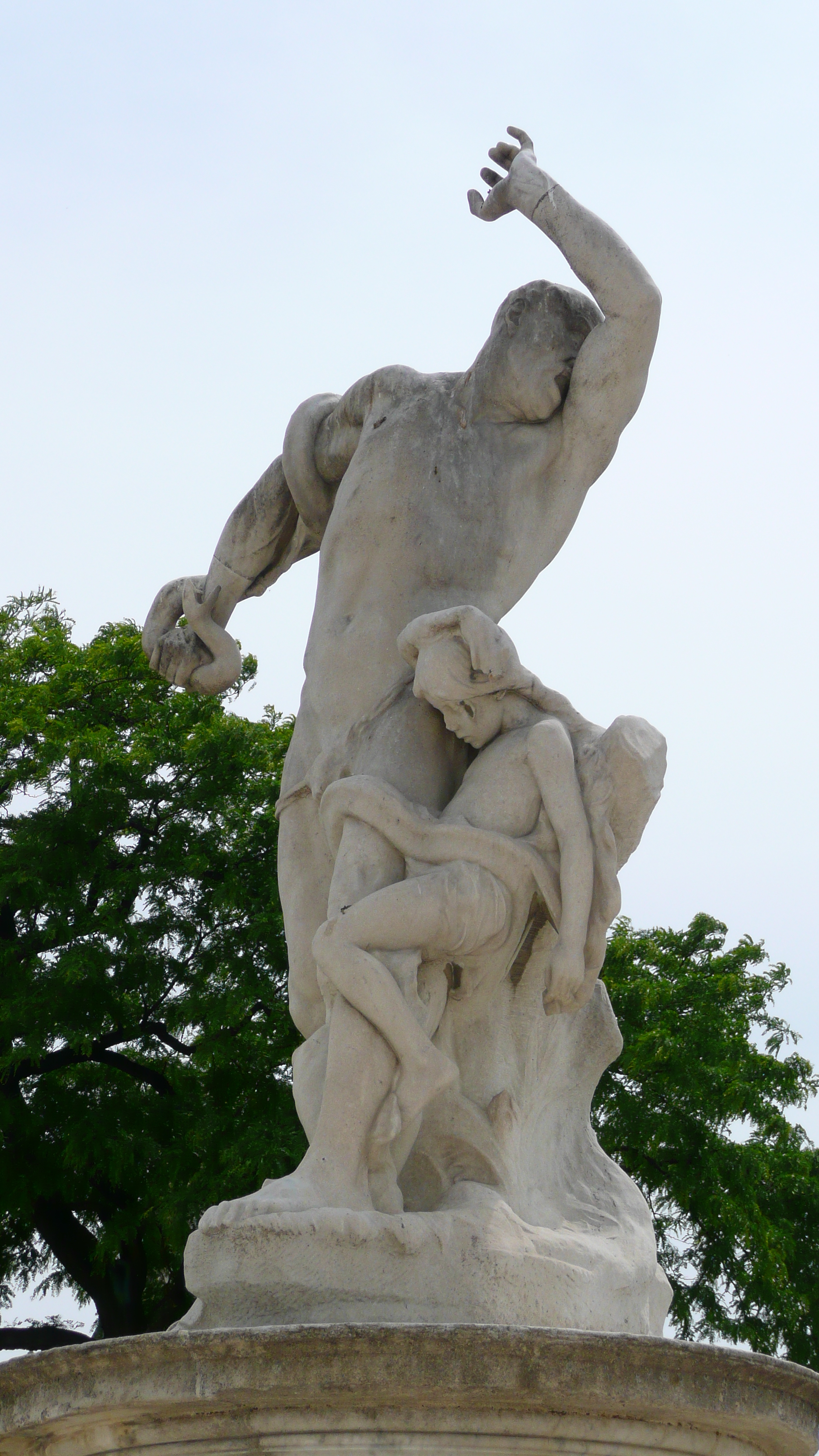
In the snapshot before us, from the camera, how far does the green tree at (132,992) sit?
12.8 meters

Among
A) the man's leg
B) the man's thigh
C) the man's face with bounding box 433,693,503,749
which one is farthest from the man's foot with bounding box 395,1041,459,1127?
the man's face with bounding box 433,693,503,749

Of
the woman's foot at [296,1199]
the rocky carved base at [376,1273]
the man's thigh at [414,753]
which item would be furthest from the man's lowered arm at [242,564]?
the rocky carved base at [376,1273]

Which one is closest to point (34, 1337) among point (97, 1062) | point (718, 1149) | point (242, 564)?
point (97, 1062)

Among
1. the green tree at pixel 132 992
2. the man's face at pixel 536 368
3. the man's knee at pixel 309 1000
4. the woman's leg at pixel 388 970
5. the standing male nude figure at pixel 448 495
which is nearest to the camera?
the woman's leg at pixel 388 970

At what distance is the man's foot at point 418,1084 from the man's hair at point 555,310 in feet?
6.83

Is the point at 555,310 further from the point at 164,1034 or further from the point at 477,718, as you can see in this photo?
the point at 164,1034

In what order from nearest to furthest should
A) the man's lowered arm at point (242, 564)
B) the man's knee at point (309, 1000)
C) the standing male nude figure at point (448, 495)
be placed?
the man's knee at point (309, 1000) → the standing male nude figure at point (448, 495) → the man's lowered arm at point (242, 564)

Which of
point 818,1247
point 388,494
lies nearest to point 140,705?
point 818,1247

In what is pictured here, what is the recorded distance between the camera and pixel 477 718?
469cm

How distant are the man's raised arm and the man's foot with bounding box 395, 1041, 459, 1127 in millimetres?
1802

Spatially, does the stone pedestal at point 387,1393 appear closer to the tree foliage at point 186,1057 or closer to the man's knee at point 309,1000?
the man's knee at point 309,1000

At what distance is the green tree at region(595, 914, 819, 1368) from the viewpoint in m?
13.2

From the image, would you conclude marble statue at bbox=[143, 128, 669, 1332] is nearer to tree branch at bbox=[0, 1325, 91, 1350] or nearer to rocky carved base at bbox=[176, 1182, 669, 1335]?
rocky carved base at bbox=[176, 1182, 669, 1335]

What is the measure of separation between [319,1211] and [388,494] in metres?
1.97
